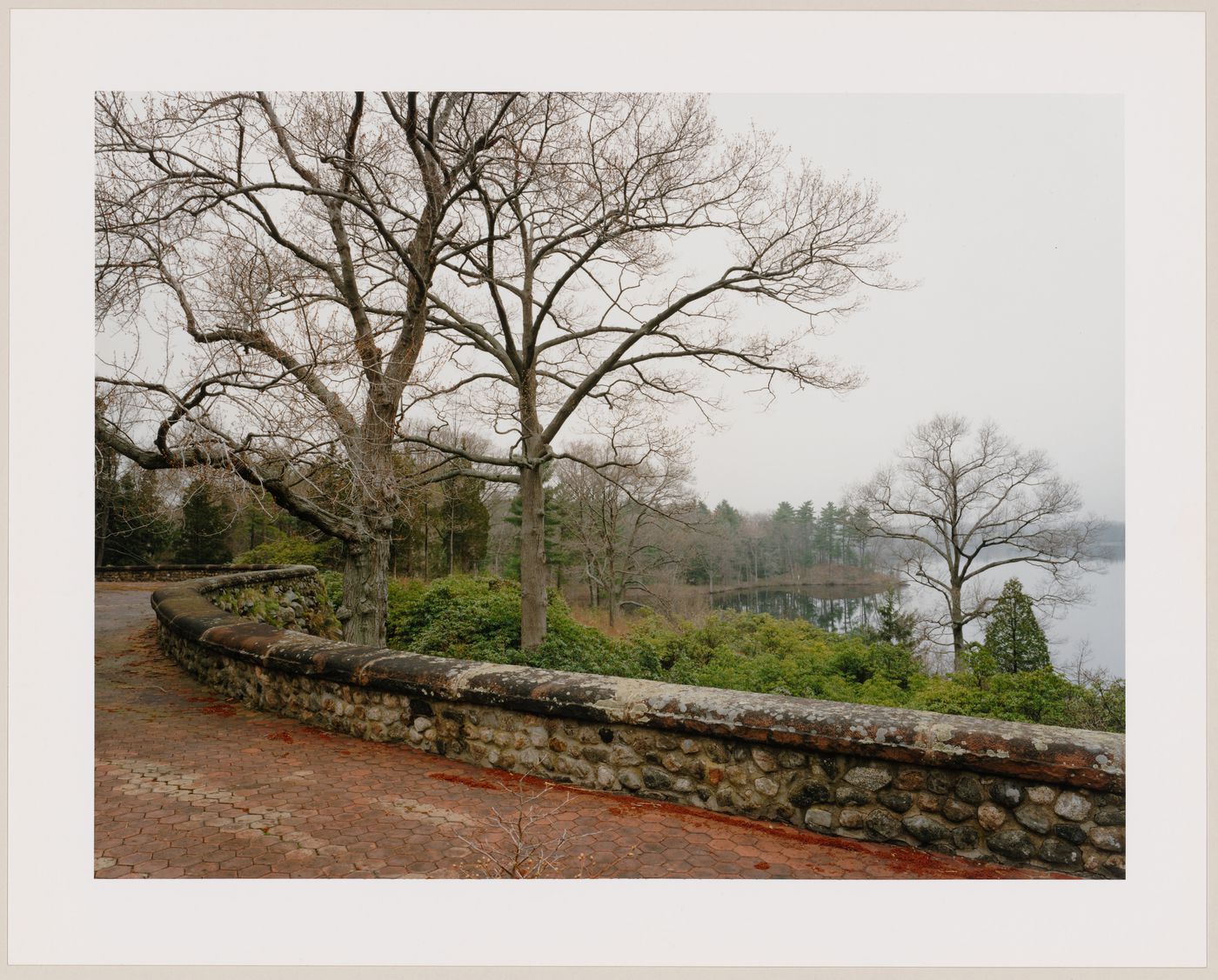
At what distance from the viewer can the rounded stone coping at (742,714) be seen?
265cm

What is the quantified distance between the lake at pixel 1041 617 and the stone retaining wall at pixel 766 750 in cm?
126

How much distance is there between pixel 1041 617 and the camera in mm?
15359

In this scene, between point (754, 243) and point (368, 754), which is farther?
point (754, 243)

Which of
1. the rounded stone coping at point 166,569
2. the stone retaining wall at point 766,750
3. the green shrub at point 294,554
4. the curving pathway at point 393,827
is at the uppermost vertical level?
the stone retaining wall at point 766,750

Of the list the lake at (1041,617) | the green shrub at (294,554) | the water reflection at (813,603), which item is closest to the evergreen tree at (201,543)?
the green shrub at (294,554)

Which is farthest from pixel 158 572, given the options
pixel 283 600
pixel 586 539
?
pixel 586 539

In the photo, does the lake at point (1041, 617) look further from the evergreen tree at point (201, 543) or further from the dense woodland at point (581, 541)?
the evergreen tree at point (201, 543)

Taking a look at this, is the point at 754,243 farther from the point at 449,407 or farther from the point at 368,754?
the point at 368,754

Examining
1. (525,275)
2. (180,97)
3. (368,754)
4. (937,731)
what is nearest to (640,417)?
(525,275)

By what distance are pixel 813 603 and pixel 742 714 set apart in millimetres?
25200

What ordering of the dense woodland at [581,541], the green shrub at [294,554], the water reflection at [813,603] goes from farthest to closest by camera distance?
the water reflection at [813,603]
the green shrub at [294,554]
the dense woodland at [581,541]

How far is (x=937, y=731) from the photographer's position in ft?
9.22

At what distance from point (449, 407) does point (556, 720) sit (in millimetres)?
6546
